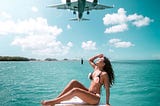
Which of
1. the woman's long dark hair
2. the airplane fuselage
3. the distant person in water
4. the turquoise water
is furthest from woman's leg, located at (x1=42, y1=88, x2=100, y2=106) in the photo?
the airplane fuselage

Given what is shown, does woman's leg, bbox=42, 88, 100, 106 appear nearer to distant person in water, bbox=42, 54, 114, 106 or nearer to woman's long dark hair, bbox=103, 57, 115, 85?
distant person in water, bbox=42, 54, 114, 106

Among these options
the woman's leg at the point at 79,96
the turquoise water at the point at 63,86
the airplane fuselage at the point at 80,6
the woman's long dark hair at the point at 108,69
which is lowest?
the turquoise water at the point at 63,86

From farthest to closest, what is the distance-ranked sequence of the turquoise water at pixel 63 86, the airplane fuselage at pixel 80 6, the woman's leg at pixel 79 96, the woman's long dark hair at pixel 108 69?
the airplane fuselage at pixel 80 6 → the turquoise water at pixel 63 86 → the woman's long dark hair at pixel 108 69 → the woman's leg at pixel 79 96

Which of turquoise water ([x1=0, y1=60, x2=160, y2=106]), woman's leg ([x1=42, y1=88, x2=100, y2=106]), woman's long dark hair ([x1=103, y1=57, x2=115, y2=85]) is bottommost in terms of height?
turquoise water ([x1=0, y1=60, x2=160, y2=106])

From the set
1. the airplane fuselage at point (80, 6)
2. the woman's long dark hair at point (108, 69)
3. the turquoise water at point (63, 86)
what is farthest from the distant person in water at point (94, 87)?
the airplane fuselage at point (80, 6)

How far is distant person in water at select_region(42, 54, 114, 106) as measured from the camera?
214 cm

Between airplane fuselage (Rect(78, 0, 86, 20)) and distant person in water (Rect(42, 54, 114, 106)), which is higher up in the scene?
airplane fuselage (Rect(78, 0, 86, 20))

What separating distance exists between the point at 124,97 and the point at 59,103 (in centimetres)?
535

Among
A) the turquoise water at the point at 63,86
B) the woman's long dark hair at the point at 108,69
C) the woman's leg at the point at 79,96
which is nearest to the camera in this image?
the woman's leg at the point at 79,96

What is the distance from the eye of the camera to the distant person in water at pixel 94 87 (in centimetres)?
214

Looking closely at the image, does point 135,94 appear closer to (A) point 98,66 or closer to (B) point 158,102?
(B) point 158,102

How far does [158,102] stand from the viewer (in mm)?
6480

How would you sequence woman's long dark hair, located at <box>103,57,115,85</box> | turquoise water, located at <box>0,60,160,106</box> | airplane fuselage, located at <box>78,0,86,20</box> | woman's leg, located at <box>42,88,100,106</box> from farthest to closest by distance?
airplane fuselage, located at <box>78,0,86,20</box>, turquoise water, located at <box>0,60,160,106</box>, woman's long dark hair, located at <box>103,57,115,85</box>, woman's leg, located at <box>42,88,100,106</box>

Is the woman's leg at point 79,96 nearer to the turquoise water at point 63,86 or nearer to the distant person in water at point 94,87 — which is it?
the distant person in water at point 94,87
